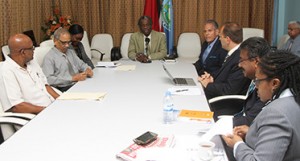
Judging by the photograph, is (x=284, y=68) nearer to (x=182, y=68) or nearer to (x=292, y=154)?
(x=292, y=154)

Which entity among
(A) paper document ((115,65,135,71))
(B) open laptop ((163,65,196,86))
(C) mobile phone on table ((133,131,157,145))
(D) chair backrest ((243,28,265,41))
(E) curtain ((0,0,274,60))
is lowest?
(C) mobile phone on table ((133,131,157,145))

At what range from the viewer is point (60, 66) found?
3660 millimetres

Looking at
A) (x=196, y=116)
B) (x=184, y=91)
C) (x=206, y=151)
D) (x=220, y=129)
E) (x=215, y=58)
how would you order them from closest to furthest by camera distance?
(x=206, y=151) → (x=220, y=129) → (x=196, y=116) → (x=184, y=91) → (x=215, y=58)

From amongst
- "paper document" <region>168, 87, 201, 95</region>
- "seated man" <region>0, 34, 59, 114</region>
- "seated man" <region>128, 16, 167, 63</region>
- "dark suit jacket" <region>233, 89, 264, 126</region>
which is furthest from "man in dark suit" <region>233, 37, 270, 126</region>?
"seated man" <region>128, 16, 167, 63</region>

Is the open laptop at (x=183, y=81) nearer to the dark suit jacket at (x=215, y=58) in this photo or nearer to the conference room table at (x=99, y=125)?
the conference room table at (x=99, y=125)

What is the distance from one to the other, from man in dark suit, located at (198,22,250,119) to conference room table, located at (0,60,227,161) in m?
0.17

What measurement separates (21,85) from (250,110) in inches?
72.1

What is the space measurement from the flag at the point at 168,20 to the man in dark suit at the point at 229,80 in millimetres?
3117

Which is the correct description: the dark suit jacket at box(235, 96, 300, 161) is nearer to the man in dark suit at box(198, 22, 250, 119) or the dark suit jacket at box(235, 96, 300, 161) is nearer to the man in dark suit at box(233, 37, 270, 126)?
the man in dark suit at box(233, 37, 270, 126)

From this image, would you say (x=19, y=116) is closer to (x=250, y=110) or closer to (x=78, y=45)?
(x=250, y=110)

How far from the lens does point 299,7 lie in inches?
224

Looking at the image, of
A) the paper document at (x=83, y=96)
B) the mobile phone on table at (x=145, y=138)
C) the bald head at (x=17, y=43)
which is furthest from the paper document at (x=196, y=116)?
the bald head at (x=17, y=43)

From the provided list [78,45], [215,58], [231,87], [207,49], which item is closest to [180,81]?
[231,87]

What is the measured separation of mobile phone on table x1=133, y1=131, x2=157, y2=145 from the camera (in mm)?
1745
